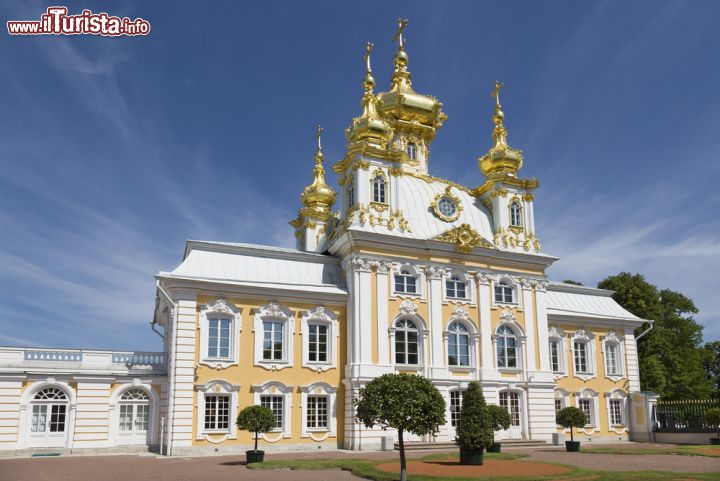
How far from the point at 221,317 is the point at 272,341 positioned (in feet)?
8.32

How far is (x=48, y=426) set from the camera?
85.2ft

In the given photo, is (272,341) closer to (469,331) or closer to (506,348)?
(469,331)

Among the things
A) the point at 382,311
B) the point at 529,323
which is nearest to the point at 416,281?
the point at 382,311

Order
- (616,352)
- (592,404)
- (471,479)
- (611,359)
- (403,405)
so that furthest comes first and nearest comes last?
(616,352) → (611,359) → (592,404) → (471,479) → (403,405)

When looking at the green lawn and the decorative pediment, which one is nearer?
the green lawn

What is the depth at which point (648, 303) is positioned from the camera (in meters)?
49.2

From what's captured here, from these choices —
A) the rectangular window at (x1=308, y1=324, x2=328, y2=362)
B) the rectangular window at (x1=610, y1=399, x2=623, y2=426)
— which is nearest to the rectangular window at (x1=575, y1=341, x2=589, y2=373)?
the rectangular window at (x1=610, y1=399, x2=623, y2=426)

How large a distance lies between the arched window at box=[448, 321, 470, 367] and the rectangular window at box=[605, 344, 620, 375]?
34.4 feet

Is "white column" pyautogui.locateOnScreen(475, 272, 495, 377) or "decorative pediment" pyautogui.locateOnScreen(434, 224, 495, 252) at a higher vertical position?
"decorative pediment" pyautogui.locateOnScreen(434, 224, 495, 252)

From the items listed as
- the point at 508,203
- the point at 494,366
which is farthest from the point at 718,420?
the point at 508,203

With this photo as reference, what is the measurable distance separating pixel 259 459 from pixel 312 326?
8.88m

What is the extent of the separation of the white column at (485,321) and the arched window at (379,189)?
626cm

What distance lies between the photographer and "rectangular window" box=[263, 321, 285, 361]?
29.2 metres

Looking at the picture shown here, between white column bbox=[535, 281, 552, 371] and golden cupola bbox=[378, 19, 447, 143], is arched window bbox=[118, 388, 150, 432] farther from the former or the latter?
golden cupola bbox=[378, 19, 447, 143]
